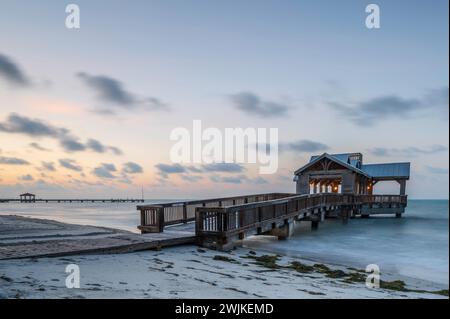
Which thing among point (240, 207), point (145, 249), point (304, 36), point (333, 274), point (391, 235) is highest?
point (304, 36)

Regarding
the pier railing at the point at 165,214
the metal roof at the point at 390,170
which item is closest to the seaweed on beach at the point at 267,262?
the pier railing at the point at 165,214

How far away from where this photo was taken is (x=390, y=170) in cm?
3844

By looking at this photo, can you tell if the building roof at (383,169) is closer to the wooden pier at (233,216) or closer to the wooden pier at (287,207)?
the wooden pier at (287,207)

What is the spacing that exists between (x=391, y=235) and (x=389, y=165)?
17.3m

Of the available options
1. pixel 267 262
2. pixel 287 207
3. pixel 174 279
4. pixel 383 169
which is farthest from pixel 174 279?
pixel 383 169

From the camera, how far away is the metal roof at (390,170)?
37.4 metres

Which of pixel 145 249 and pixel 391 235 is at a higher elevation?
pixel 145 249

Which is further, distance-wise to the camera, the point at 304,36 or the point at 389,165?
the point at 389,165

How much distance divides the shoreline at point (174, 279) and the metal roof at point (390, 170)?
32601mm

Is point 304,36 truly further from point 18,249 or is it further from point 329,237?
point 18,249

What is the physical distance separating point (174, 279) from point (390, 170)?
38.3 m

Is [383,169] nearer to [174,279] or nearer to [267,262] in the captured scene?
[267,262]
